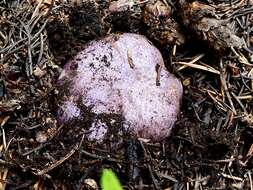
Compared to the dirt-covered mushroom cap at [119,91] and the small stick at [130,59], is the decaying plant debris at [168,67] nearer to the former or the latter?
the dirt-covered mushroom cap at [119,91]

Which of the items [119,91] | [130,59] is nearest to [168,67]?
[130,59]

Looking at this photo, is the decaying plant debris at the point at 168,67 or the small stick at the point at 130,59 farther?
the small stick at the point at 130,59

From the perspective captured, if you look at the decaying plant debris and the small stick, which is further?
the small stick

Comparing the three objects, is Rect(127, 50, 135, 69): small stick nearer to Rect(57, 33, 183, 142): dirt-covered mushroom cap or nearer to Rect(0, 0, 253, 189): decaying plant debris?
Rect(57, 33, 183, 142): dirt-covered mushroom cap

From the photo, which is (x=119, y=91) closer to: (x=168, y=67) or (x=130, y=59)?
(x=130, y=59)

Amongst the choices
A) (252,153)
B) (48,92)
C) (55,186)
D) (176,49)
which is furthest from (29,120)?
(252,153)

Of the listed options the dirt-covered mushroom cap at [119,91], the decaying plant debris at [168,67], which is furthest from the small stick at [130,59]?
the decaying plant debris at [168,67]

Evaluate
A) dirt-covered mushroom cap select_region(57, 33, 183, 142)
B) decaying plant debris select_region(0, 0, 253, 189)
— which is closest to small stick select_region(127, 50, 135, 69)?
dirt-covered mushroom cap select_region(57, 33, 183, 142)
